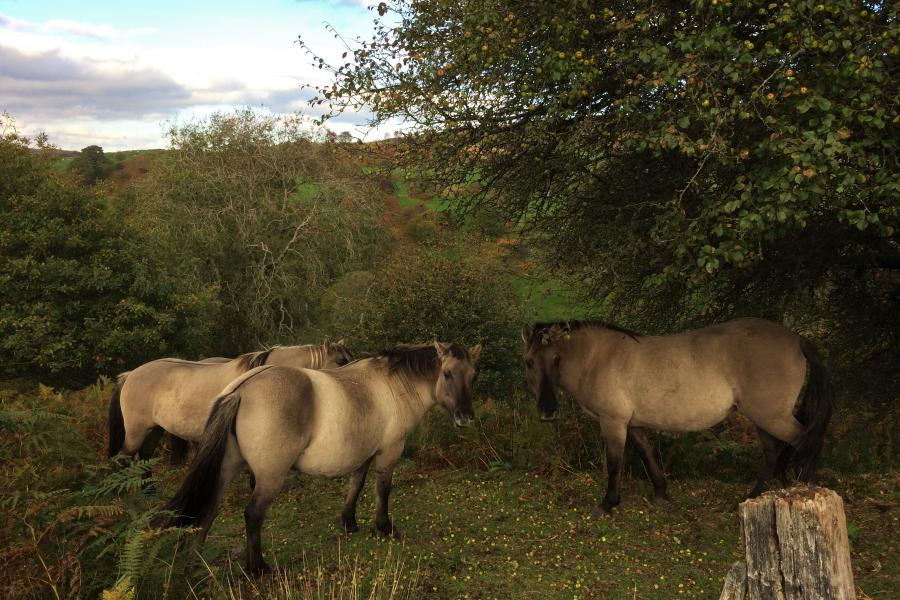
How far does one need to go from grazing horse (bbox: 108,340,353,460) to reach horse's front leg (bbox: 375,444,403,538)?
2023mm

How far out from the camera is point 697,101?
5.62 m

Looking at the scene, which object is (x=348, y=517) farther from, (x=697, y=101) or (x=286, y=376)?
(x=697, y=101)

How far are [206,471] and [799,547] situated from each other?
4365mm

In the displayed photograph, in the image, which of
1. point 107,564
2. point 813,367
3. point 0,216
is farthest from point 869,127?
point 0,216

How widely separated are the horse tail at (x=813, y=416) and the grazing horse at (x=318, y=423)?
3490 mm

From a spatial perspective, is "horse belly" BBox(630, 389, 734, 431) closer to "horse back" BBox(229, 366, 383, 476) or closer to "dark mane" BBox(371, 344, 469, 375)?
"dark mane" BBox(371, 344, 469, 375)

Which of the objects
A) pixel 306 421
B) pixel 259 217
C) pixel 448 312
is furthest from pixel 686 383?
pixel 259 217

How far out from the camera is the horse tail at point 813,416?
22.3ft

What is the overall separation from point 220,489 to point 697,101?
529cm

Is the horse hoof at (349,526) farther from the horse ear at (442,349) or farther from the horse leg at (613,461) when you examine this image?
the horse leg at (613,461)

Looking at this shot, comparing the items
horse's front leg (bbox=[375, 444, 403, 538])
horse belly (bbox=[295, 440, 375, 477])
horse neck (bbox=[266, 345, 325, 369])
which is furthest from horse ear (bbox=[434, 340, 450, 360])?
horse neck (bbox=[266, 345, 325, 369])

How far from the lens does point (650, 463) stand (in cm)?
766

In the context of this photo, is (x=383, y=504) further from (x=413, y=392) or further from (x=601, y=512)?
(x=601, y=512)

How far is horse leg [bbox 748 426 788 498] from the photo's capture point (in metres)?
7.33
